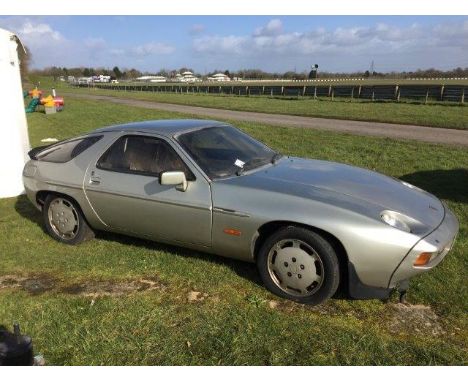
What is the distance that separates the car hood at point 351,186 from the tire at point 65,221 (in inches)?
79.9

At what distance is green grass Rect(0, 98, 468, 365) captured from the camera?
2955mm

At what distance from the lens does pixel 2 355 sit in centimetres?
238

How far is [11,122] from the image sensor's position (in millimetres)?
6867

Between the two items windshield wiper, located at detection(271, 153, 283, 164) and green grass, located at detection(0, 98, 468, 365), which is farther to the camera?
windshield wiper, located at detection(271, 153, 283, 164)

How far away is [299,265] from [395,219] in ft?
2.71

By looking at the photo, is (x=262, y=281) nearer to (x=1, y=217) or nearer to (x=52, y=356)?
(x=52, y=356)

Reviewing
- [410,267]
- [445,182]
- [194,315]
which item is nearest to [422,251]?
[410,267]

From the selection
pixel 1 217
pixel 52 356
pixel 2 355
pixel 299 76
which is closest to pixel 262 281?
pixel 52 356

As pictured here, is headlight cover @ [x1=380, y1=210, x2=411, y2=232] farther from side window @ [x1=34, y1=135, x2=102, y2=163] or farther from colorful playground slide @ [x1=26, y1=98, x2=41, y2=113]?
colorful playground slide @ [x1=26, y1=98, x2=41, y2=113]

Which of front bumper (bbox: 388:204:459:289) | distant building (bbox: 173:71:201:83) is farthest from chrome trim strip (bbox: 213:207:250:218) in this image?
distant building (bbox: 173:71:201:83)

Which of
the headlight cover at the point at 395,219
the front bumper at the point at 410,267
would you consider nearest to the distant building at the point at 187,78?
the headlight cover at the point at 395,219

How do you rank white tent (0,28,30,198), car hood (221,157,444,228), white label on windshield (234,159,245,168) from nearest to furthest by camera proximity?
car hood (221,157,444,228) < white label on windshield (234,159,245,168) < white tent (0,28,30,198)

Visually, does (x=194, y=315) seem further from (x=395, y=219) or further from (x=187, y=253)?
(x=395, y=219)

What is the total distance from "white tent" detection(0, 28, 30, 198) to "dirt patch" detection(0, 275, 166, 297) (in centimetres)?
335
